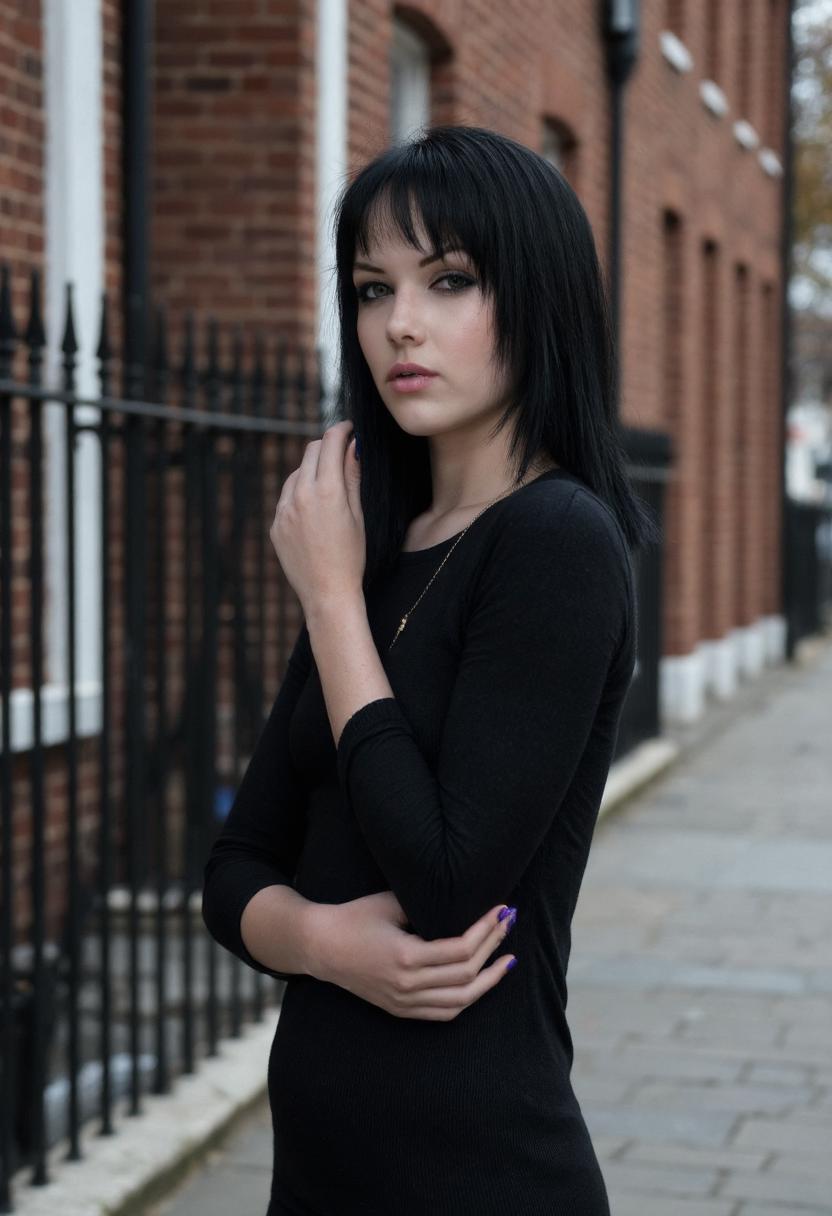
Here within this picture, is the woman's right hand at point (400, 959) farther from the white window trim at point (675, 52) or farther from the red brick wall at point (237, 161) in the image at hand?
the white window trim at point (675, 52)

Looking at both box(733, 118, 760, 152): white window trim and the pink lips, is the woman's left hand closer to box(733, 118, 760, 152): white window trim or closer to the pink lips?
the pink lips

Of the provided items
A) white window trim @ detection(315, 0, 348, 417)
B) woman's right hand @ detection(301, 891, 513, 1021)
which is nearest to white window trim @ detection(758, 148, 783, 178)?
white window trim @ detection(315, 0, 348, 417)

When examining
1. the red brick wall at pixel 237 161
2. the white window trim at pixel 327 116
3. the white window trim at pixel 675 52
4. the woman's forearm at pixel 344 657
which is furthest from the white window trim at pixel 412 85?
the woman's forearm at pixel 344 657

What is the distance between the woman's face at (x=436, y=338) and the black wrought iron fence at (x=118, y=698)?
203cm

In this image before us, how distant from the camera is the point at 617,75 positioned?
12.5m

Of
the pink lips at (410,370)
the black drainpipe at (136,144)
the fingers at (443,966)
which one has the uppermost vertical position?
the black drainpipe at (136,144)

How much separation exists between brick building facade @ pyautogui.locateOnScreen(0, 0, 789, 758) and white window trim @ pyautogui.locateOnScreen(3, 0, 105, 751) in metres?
0.01

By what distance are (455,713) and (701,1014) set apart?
445 centimetres

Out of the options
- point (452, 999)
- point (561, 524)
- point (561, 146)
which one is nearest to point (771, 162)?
point (561, 146)

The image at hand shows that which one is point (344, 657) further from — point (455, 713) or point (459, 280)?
point (459, 280)

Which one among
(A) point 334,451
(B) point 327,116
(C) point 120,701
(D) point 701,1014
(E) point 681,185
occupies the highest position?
(E) point 681,185

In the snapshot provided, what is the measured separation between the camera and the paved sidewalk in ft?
14.8

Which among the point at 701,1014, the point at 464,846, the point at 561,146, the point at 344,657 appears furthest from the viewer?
the point at 561,146

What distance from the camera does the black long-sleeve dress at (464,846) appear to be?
180 cm
